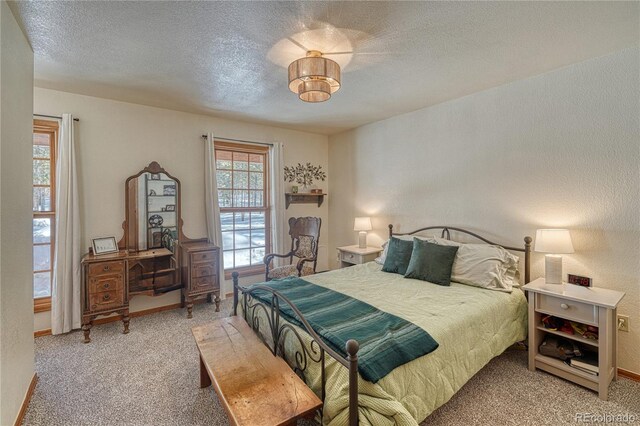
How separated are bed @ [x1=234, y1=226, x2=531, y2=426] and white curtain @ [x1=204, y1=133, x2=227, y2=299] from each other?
1519 mm

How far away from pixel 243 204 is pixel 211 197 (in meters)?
0.62

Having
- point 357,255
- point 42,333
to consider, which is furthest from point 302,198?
point 42,333

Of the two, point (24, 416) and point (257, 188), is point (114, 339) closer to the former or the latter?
point (24, 416)

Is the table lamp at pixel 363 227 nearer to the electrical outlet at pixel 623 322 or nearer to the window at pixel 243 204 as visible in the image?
the window at pixel 243 204

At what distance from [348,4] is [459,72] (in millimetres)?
1444

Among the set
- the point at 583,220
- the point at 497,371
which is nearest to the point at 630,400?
the point at 497,371

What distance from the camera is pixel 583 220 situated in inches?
98.6

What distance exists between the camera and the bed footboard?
4.24 feet

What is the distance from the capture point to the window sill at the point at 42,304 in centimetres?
310

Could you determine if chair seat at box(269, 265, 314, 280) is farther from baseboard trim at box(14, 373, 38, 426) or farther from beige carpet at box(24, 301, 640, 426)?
baseboard trim at box(14, 373, 38, 426)

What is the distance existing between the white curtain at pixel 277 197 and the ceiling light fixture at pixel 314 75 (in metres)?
2.27

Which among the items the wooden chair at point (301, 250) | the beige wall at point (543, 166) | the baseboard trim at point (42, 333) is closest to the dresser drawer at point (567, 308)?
the beige wall at point (543, 166)

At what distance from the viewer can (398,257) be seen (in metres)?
3.21

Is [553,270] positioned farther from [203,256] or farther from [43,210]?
[43,210]
